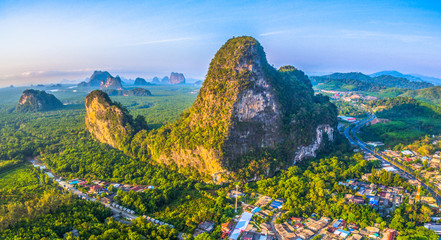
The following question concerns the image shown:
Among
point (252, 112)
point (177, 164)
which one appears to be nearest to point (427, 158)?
point (252, 112)

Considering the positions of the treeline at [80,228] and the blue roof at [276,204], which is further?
the blue roof at [276,204]

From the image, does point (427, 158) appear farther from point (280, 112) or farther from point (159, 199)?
point (159, 199)

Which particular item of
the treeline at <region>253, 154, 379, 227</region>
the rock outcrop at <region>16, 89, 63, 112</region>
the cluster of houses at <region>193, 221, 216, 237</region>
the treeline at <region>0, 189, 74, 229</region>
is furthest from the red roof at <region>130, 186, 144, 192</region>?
the rock outcrop at <region>16, 89, 63, 112</region>

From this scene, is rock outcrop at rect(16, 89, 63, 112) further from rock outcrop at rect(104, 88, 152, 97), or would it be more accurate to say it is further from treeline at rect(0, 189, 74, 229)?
treeline at rect(0, 189, 74, 229)

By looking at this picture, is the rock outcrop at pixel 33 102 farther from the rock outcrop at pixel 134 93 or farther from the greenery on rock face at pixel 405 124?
the greenery on rock face at pixel 405 124

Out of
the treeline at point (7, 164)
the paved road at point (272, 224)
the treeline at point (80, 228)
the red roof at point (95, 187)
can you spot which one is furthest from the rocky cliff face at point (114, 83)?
the paved road at point (272, 224)

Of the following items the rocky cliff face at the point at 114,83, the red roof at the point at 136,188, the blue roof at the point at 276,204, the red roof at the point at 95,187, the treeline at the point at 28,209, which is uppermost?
the rocky cliff face at the point at 114,83
